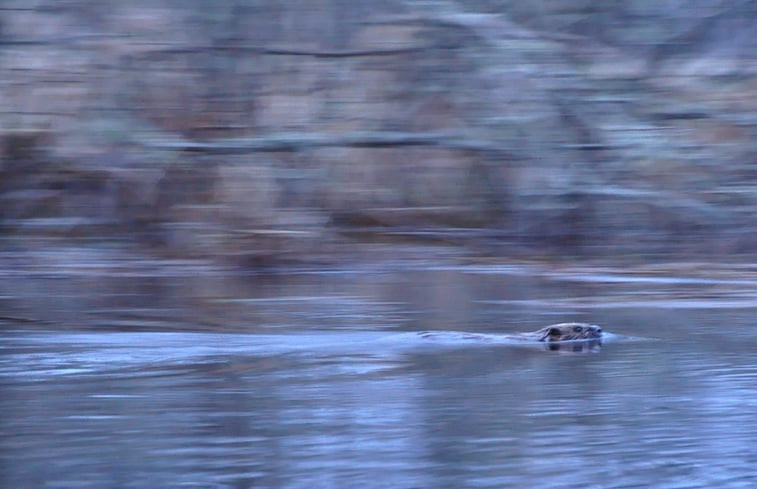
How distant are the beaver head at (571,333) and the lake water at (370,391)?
18 cm

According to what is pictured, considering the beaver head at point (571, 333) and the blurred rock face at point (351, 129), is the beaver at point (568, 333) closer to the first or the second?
the beaver head at point (571, 333)

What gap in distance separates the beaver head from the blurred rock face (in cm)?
624

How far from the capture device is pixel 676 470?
4.71m

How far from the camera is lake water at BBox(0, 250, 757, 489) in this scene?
4699 millimetres

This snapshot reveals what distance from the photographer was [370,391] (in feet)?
20.2

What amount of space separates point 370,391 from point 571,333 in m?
2.03

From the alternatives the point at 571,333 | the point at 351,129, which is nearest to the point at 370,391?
the point at 571,333

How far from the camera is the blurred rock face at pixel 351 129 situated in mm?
14281

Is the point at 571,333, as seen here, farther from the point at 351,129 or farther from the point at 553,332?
the point at 351,129

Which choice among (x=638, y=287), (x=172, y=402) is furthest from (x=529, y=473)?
(x=638, y=287)

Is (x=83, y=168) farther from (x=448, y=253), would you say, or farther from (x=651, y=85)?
(x=651, y=85)

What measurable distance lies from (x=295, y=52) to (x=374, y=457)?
10.0 metres

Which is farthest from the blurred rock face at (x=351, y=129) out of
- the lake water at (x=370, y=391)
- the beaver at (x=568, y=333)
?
the beaver at (x=568, y=333)

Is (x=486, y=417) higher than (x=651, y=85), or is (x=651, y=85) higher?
(x=651, y=85)
